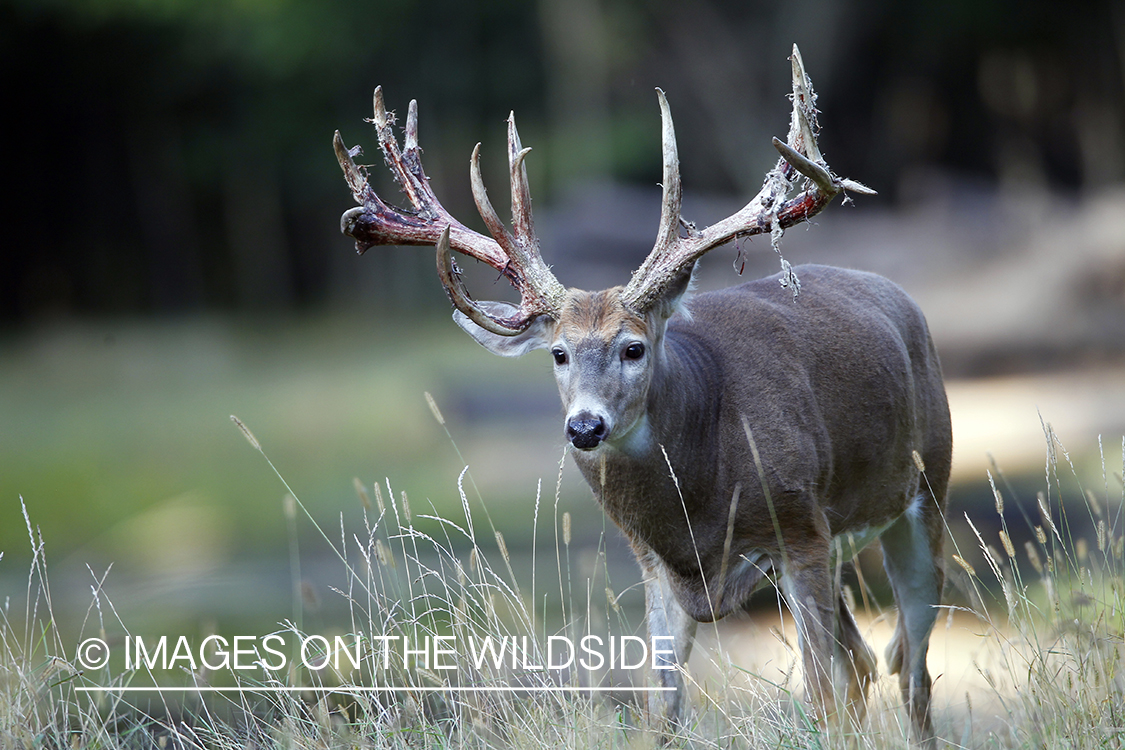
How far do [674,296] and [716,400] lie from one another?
1.44 feet

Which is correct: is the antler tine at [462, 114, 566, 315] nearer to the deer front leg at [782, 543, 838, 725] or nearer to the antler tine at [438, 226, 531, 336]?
the antler tine at [438, 226, 531, 336]

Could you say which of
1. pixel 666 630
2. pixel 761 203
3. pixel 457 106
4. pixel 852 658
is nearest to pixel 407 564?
pixel 666 630

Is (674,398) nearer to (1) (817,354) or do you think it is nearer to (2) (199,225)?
(1) (817,354)

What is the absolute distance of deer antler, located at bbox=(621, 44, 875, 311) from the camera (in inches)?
155

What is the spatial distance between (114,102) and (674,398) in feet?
82.0

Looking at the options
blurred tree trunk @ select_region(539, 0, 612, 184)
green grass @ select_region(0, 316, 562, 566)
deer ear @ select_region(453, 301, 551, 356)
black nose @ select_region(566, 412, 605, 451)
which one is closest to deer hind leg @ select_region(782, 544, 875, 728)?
black nose @ select_region(566, 412, 605, 451)

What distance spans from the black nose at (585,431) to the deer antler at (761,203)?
Result: 0.55 meters

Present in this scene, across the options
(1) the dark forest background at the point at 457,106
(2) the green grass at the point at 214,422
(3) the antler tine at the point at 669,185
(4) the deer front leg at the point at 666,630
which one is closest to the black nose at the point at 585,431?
(3) the antler tine at the point at 669,185

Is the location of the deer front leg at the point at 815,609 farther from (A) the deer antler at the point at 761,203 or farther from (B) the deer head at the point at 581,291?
(A) the deer antler at the point at 761,203

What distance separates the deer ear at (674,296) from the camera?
14.4 ft

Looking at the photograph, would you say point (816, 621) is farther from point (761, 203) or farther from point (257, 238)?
point (257, 238)

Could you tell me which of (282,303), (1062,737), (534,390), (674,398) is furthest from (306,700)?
(282,303)

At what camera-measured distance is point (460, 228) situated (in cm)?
473

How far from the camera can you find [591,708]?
3.72 m
